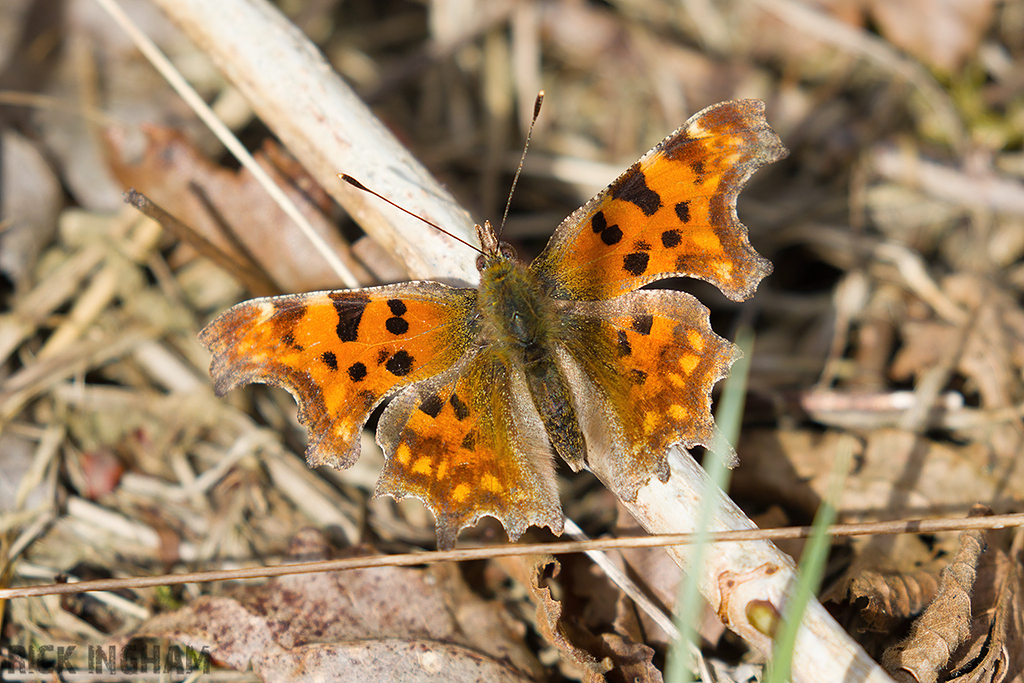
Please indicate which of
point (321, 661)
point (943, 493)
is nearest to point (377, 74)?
point (321, 661)

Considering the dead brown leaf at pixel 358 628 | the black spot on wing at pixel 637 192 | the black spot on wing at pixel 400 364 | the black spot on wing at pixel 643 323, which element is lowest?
the dead brown leaf at pixel 358 628

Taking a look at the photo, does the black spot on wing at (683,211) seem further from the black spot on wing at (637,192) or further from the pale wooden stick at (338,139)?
the pale wooden stick at (338,139)

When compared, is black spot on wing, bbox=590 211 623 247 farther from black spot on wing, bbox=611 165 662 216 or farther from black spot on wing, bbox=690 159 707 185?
black spot on wing, bbox=690 159 707 185

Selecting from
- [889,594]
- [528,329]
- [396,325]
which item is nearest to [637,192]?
[528,329]

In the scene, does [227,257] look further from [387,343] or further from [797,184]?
[797,184]

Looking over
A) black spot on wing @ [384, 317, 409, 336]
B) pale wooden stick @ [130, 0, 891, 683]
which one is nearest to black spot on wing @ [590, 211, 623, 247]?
pale wooden stick @ [130, 0, 891, 683]

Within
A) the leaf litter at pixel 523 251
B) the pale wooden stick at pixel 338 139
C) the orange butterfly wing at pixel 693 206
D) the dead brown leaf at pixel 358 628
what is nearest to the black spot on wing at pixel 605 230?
the orange butterfly wing at pixel 693 206

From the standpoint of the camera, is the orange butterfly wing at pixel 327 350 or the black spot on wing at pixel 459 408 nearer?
the orange butterfly wing at pixel 327 350
